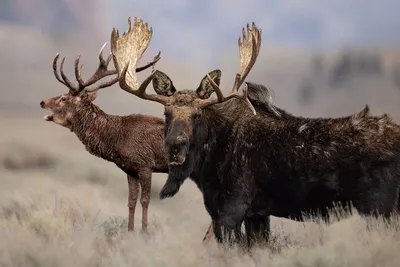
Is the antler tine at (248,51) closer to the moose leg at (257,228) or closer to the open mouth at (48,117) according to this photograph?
the moose leg at (257,228)

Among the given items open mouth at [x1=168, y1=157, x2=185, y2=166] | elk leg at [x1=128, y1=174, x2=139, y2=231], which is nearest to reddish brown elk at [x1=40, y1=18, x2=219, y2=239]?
elk leg at [x1=128, y1=174, x2=139, y2=231]

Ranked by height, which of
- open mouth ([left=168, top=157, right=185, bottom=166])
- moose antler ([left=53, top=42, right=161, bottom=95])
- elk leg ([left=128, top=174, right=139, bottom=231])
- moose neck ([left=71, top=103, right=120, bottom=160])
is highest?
moose antler ([left=53, top=42, right=161, bottom=95])

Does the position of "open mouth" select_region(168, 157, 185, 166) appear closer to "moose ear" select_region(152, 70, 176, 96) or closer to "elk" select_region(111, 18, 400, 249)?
"elk" select_region(111, 18, 400, 249)

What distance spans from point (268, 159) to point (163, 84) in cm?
160

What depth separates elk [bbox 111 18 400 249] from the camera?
766 cm

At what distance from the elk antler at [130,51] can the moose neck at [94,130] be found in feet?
7.23

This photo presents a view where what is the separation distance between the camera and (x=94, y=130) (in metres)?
11.9

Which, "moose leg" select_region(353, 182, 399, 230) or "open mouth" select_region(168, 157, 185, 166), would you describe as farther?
"open mouth" select_region(168, 157, 185, 166)

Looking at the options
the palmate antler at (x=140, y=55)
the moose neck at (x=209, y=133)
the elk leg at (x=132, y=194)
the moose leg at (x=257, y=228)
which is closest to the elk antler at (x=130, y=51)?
the palmate antler at (x=140, y=55)

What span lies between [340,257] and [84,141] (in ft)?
20.0

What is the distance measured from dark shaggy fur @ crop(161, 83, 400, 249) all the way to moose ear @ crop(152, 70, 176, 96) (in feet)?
0.78

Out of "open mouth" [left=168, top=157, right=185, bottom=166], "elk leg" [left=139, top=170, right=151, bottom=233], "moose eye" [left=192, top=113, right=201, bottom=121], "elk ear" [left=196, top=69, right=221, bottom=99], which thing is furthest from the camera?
"elk leg" [left=139, top=170, right=151, bottom=233]

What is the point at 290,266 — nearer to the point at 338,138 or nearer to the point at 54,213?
the point at 338,138

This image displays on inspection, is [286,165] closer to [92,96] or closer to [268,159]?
[268,159]
